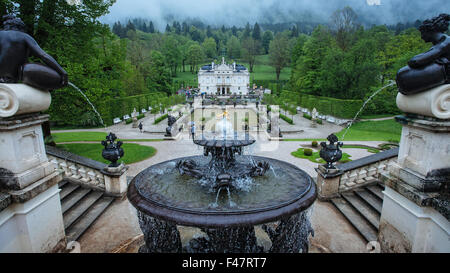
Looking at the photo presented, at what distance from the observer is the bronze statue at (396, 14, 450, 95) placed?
3977 millimetres

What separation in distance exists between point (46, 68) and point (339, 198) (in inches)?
368

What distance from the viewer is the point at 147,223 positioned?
568cm

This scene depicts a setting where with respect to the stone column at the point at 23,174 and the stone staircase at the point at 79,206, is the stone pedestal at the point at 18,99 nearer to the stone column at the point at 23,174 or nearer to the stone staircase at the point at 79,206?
the stone column at the point at 23,174

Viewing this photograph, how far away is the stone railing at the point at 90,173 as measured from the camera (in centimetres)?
909

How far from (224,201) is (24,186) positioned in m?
3.62

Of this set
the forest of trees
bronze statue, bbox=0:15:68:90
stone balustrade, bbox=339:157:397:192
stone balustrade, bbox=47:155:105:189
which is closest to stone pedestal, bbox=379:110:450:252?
stone balustrade, bbox=339:157:397:192

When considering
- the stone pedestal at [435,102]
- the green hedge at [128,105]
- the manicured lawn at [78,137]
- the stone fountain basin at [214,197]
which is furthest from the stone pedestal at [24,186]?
the green hedge at [128,105]

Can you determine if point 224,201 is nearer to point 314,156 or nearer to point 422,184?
point 422,184

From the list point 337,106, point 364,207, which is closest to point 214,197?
point 364,207

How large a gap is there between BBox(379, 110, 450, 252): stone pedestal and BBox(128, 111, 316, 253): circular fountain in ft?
5.33

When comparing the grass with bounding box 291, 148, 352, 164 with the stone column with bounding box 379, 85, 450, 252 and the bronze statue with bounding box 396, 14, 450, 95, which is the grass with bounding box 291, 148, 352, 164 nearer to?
the stone column with bounding box 379, 85, 450, 252

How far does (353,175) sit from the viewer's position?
9250mm

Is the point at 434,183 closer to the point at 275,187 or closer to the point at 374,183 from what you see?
the point at 275,187

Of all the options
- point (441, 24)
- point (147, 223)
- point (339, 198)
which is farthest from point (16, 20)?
point (339, 198)
